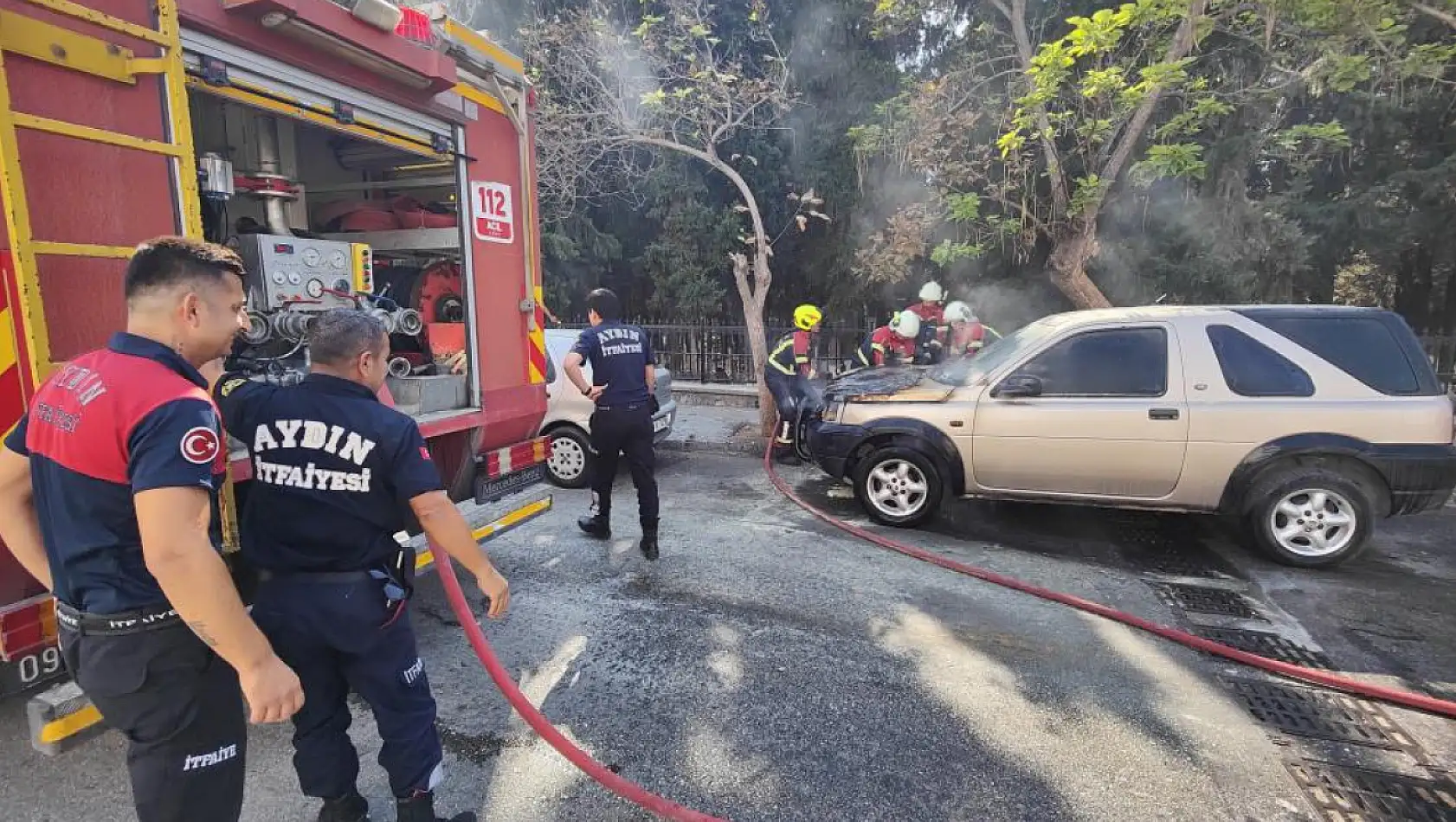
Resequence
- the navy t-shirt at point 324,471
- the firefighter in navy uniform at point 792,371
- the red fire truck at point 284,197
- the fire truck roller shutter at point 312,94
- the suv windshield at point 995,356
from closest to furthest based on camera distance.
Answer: the navy t-shirt at point 324,471
the red fire truck at point 284,197
the fire truck roller shutter at point 312,94
the suv windshield at point 995,356
the firefighter in navy uniform at point 792,371

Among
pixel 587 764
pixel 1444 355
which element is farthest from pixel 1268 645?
pixel 1444 355

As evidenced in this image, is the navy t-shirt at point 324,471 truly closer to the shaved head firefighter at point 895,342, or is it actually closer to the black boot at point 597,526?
the black boot at point 597,526

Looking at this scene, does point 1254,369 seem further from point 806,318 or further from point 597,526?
point 597,526

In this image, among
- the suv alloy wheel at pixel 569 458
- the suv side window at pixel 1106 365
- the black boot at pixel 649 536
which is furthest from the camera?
the suv alloy wheel at pixel 569 458

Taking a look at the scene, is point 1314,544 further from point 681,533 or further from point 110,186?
point 110,186

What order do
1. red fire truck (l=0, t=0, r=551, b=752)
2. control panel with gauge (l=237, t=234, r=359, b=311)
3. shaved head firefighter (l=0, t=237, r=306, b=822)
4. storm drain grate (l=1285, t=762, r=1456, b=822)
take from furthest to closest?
control panel with gauge (l=237, t=234, r=359, b=311) < storm drain grate (l=1285, t=762, r=1456, b=822) < red fire truck (l=0, t=0, r=551, b=752) < shaved head firefighter (l=0, t=237, r=306, b=822)

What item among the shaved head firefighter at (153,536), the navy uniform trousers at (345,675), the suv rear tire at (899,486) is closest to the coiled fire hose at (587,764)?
the navy uniform trousers at (345,675)

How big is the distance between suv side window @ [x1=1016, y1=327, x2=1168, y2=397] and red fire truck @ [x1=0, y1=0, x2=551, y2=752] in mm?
3578

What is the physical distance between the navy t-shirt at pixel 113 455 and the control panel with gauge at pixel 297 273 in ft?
6.66

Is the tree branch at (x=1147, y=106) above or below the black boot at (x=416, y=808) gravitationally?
above

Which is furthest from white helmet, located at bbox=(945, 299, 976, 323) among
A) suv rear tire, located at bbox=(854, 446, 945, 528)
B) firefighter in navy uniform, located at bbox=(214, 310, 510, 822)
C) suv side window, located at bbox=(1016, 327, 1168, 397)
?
firefighter in navy uniform, located at bbox=(214, 310, 510, 822)

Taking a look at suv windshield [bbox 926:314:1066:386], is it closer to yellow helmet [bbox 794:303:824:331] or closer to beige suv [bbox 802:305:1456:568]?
beige suv [bbox 802:305:1456:568]

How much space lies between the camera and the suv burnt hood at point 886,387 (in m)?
5.55

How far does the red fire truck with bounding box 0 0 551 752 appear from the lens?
2184mm
